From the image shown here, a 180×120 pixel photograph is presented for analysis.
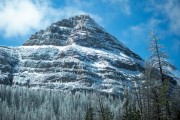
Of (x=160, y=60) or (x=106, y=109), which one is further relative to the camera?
(x=106, y=109)

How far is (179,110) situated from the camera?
65.4 m

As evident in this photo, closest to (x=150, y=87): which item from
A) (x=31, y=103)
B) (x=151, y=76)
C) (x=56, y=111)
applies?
(x=151, y=76)

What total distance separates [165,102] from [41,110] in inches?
A: 5063

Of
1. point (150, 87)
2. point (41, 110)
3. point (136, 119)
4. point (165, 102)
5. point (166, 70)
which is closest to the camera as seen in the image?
point (166, 70)

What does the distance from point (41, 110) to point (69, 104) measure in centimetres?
3153

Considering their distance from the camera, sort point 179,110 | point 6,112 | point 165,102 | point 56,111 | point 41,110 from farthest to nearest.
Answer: point 56,111 → point 41,110 → point 6,112 → point 179,110 → point 165,102

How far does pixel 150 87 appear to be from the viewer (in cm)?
4694

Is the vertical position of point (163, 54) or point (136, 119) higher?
point (163, 54)

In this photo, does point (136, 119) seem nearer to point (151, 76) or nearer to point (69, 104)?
point (151, 76)

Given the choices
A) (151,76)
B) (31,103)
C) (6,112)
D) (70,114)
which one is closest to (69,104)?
(31,103)

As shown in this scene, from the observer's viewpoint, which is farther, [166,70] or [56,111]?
[56,111]

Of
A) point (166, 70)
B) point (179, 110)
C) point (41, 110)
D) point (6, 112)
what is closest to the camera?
point (166, 70)

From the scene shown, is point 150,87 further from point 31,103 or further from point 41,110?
point 31,103

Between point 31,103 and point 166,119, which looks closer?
point 166,119
